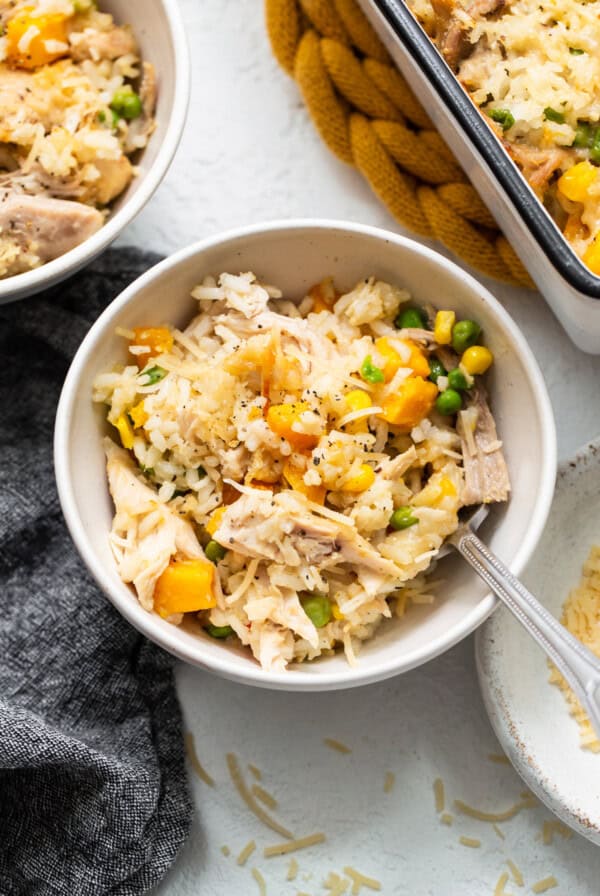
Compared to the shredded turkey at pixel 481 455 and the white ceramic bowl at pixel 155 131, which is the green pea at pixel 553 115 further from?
the white ceramic bowl at pixel 155 131

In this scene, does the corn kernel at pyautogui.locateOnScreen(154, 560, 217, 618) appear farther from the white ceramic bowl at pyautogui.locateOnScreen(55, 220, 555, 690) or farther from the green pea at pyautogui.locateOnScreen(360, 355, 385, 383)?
the green pea at pyautogui.locateOnScreen(360, 355, 385, 383)

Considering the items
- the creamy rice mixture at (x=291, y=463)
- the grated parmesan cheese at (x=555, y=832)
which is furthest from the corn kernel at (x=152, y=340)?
the grated parmesan cheese at (x=555, y=832)

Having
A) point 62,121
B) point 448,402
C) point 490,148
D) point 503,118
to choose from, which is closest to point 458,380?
point 448,402

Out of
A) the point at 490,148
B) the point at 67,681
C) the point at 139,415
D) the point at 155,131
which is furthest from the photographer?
the point at 67,681

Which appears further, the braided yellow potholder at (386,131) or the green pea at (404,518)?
the braided yellow potholder at (386,131)

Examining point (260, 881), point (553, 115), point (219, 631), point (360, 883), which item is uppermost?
point (553, 115)

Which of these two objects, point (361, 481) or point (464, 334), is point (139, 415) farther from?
point (464, 334)
